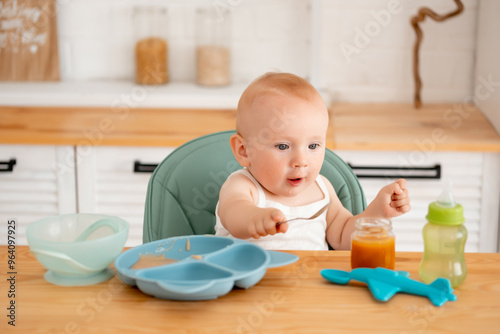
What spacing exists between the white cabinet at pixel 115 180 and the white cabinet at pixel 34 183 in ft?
0.15

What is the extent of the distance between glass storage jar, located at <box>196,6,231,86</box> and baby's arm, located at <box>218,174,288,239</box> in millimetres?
1467

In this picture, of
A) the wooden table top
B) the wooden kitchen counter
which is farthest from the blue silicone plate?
the wooden kitchen counter

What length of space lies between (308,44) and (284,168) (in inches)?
65.2

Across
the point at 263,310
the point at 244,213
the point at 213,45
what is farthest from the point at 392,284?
the point at 213,45

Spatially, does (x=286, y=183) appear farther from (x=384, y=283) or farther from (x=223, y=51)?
(x=223, y=51)

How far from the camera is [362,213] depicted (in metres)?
1.36

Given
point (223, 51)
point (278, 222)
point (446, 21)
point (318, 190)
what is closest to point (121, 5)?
point (223, 51)

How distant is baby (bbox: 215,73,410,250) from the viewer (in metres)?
1.28

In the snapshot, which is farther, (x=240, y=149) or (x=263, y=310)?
(x=240, y=149)

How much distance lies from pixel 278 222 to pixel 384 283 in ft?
0.62

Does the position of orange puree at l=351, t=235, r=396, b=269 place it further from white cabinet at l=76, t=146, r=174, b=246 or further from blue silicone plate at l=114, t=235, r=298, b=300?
white cabinet at l=76, t=146, r=174, b=246

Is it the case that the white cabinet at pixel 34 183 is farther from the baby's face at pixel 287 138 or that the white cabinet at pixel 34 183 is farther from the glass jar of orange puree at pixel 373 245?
the glass jar of orange puree at pixel 373 245

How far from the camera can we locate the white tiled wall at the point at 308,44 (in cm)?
280

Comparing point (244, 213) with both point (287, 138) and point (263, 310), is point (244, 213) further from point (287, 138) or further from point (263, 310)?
point (263, 310)
